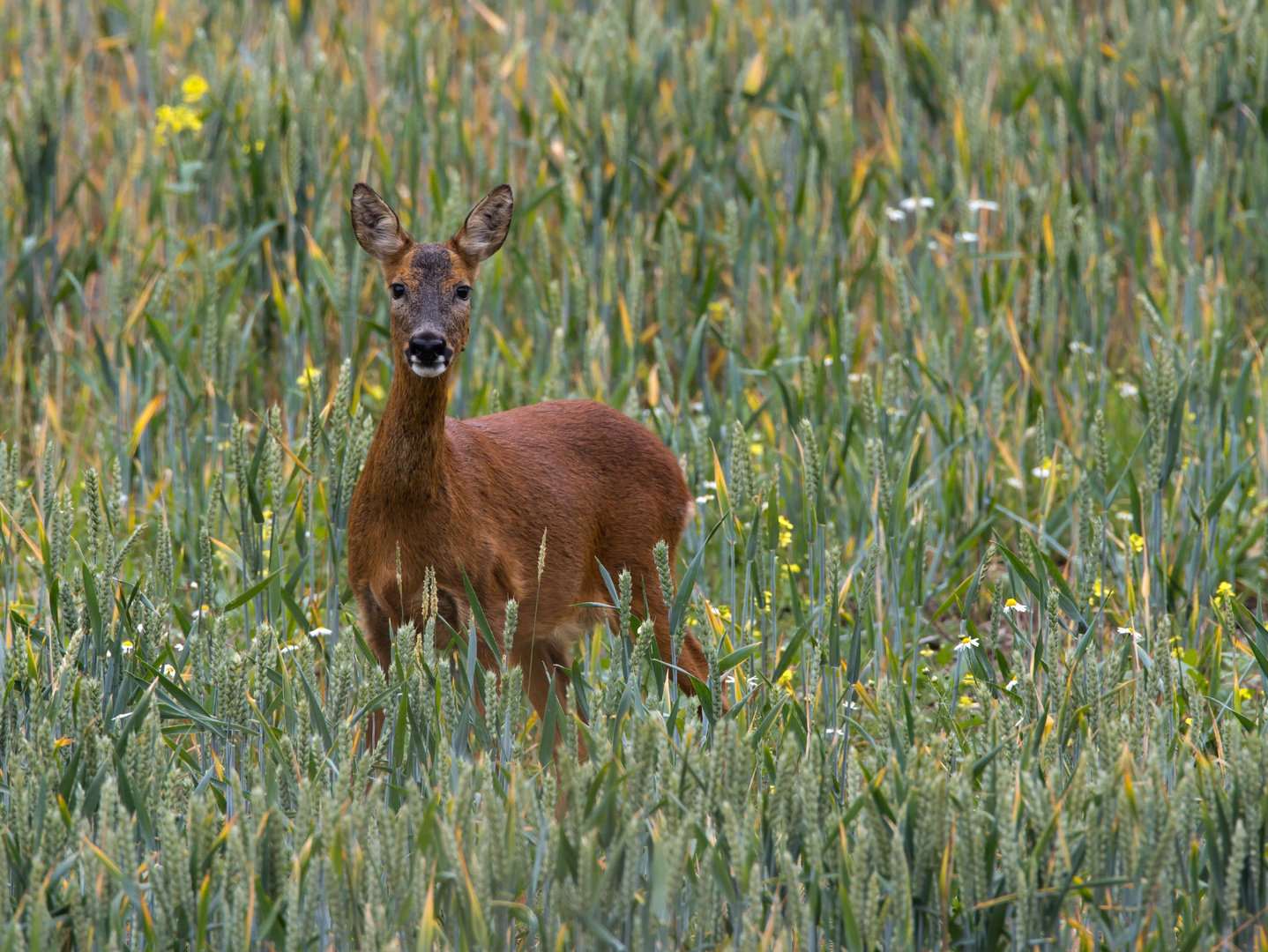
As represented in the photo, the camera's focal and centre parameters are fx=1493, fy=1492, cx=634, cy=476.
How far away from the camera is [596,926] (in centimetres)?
249

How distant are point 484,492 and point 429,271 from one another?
0.67m

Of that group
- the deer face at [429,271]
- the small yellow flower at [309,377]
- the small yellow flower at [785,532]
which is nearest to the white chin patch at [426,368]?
the deer face at [429,271]

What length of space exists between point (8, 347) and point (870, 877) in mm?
5251

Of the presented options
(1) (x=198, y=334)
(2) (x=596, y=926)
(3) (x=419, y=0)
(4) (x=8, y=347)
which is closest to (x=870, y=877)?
(2) (x=596, y=926)

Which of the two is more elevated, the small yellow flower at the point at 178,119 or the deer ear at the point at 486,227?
the small yellow flower at the point at 178,119

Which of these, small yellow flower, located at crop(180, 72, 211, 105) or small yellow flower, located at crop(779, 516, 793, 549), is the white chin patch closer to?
small yellow flower, located at crop(779, 516, 793, 549)

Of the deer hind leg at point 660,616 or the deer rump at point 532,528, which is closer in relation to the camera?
the deer rump at point 532,528

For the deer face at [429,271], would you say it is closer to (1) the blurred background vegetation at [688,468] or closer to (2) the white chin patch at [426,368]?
(2) the white chin patch at [426,368]

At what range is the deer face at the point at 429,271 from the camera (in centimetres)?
388

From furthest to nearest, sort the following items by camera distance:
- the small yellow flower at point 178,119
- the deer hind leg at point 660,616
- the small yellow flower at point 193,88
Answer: the small yellow flower at point 193,88 → the small yellow flower at point 178,119 → the deer hind leg at point 660,616

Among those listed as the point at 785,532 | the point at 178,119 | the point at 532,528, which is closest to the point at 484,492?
the point at 532,528

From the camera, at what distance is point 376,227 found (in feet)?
14.0

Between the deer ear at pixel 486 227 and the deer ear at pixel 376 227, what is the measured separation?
0.16 meters

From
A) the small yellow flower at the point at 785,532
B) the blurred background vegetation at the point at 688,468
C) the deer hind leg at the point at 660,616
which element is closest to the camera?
the blurred background vegetation at the point at 688,468
